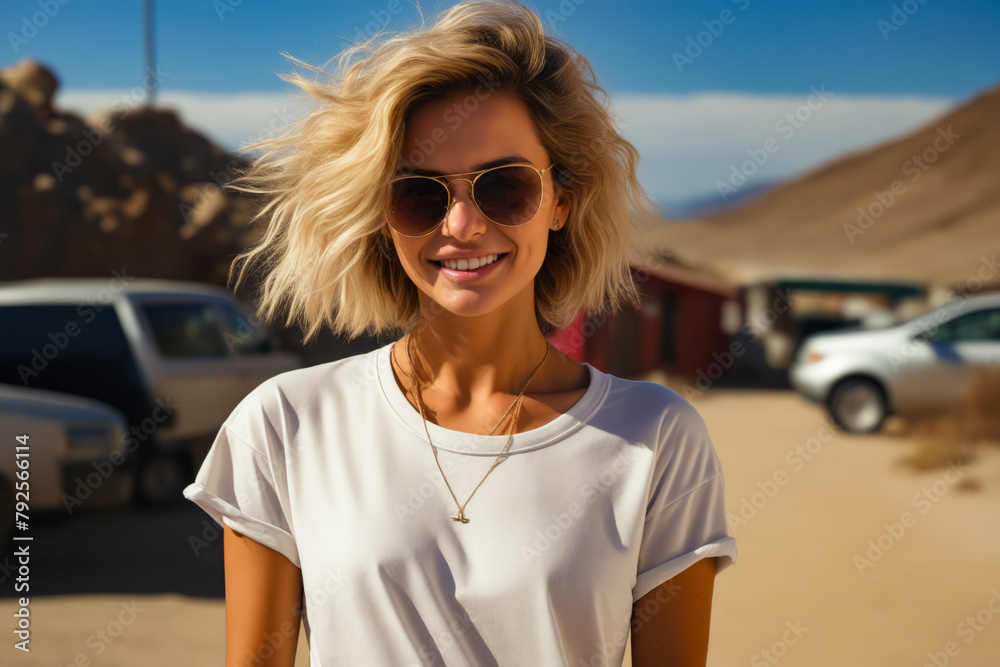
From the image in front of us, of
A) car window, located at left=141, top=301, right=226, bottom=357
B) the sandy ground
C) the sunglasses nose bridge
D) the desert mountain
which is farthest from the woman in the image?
the desert mountain

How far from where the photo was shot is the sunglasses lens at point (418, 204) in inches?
63.4

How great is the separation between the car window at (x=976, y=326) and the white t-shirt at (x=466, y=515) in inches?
405

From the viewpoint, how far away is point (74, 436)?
5.40 meters

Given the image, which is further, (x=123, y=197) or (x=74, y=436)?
(x=123, y=197)

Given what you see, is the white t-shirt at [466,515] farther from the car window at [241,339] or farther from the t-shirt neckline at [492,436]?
the car window at [241,339]

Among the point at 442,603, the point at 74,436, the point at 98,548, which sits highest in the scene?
the point at 442,603

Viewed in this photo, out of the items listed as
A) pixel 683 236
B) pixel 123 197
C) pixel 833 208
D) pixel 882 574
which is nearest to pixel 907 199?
pixel 833 208

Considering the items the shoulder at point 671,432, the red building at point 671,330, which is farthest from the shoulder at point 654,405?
the red building at point 671,330

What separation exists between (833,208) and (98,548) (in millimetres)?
127634

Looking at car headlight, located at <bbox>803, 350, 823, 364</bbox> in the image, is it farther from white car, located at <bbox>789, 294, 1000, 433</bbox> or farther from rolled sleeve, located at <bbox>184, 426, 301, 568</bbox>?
rolled sleeve, located at <bbox>184, 426, 301, 568</bbox>

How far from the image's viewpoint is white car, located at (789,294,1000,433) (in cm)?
1046

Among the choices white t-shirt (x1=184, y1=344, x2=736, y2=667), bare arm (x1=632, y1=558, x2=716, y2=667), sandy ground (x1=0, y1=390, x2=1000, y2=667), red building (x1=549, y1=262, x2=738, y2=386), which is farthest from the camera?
red building (x1=549, y1=262, x2=738, y2=386)

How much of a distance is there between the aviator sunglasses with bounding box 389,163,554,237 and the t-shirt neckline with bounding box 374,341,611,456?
0.30 m

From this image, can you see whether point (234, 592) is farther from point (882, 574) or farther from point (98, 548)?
point (882, 574)
